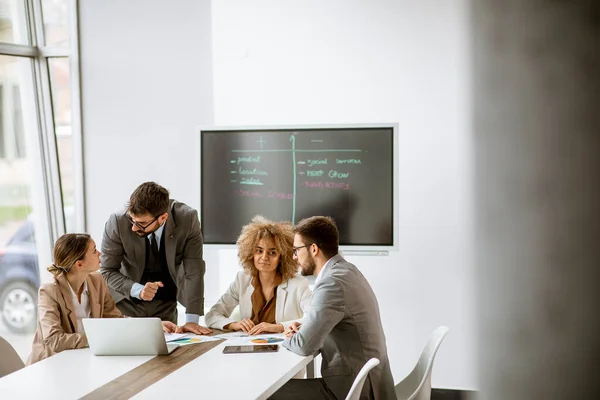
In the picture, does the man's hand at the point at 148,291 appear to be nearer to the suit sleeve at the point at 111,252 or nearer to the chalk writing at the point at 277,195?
the suit sleeve at the point at 111,252

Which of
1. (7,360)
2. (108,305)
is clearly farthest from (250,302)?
(7,360)

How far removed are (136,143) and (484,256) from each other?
5.34 meters

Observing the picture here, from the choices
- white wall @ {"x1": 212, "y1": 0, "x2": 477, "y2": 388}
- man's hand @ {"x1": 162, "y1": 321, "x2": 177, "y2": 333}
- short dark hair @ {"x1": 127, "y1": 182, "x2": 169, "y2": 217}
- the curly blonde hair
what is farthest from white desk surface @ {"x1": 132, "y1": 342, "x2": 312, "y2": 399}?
white wall @ {"x1": 212, "y1": 0, "x2": 477, "y2": 388}

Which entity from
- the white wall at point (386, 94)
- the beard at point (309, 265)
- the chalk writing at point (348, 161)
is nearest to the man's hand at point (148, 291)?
the beard at point (309, 265)

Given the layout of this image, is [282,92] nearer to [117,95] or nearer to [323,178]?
[323,178]

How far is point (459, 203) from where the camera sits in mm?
224

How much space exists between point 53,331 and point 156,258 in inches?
31.0

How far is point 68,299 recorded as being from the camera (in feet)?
10.7

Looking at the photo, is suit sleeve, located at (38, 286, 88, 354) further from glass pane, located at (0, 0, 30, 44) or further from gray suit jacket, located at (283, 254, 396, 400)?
glass pane, located at (0, 0, 30, 44)

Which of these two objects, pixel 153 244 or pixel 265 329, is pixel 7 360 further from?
pixel 265 329

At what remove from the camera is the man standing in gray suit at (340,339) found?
121 inches

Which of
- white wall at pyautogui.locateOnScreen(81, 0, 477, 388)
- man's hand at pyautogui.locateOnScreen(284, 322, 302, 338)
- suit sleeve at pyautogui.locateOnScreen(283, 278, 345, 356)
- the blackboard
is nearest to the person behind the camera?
suit sleeve at pyautogui.locateOnScreen(283, 278, 345, 356)

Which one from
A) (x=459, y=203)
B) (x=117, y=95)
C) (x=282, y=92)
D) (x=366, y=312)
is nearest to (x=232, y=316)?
(x=366, y=312)

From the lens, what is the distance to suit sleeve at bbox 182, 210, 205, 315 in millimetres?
3881
